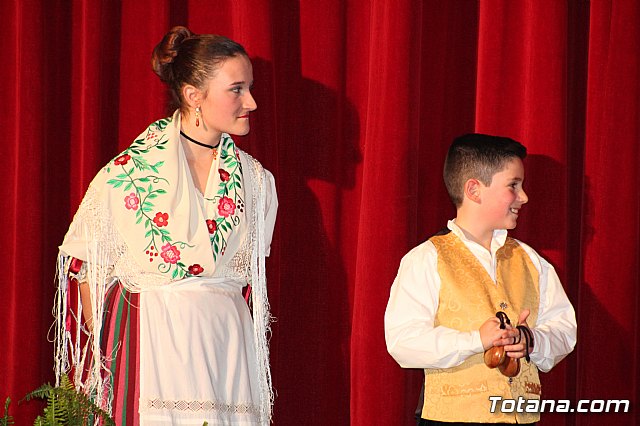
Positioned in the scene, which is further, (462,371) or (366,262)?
(366,262)

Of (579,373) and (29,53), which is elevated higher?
(29,53)

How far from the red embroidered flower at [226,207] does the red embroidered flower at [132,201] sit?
200 millimetres

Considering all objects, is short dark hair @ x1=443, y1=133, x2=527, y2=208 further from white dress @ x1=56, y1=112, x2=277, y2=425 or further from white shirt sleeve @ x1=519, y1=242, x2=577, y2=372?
white dress @ x1=56, y1=112, x2=277, y2=425

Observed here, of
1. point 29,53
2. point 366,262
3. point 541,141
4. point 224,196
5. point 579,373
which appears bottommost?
point 579,373

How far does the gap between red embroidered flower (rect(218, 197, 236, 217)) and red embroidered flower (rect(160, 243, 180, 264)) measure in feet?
0.47

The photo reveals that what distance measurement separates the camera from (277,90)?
2.74m

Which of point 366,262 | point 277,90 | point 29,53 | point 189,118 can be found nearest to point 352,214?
point 366,262

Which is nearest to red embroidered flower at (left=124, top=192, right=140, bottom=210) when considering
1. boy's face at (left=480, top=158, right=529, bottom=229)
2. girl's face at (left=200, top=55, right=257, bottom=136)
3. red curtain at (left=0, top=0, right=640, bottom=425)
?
girl's face at (left=200, top=55, right=257, bottom=136)

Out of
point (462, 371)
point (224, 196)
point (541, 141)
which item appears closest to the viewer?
point (462, 371)

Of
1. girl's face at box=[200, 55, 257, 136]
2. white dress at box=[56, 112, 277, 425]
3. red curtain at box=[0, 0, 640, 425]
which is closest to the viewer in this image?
white dress at box=[56, 112, 277, 425]

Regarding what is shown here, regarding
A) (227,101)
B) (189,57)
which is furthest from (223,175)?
(189,57)

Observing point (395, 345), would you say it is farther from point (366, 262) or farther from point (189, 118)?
point (189, 118)

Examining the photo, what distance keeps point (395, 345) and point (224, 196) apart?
553mm

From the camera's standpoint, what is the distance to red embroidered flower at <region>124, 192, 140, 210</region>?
223cm
